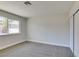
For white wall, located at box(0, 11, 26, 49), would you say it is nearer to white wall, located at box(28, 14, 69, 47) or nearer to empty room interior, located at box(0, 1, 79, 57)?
empty room interior, located at box(0, 1, 79, 57)

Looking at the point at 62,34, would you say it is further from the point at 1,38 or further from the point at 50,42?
the point at 1,38

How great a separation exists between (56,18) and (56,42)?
1.66 m

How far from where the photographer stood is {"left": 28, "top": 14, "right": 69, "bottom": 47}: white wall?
519 cm

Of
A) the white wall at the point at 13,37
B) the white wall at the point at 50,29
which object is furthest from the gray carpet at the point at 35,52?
the white wall at the point at 50,29

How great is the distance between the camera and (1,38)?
4.17 metres

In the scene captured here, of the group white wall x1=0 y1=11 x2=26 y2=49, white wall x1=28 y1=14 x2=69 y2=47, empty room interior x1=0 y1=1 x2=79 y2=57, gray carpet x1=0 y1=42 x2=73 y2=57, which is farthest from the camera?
white wall x1=28 y1=14 x2=69 y2=47

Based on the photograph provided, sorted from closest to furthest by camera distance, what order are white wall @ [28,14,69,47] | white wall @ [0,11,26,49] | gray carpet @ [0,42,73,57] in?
gray carpet @ [0,42,73,57] → white wall @ [0,11,26,49] → white wall @ [28,14,69,47]

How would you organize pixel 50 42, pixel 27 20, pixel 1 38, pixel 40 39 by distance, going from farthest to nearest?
pixel 27 20, pixel 40 39, pixel 50 42, pixel 1 38

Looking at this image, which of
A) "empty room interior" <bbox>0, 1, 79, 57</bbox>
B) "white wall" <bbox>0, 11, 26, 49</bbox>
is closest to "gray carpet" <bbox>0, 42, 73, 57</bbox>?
"empty room interior" <bbox>0, 1, 79, 57</bbox>

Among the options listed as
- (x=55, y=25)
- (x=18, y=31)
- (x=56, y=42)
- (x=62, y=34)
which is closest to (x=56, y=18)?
(x=55, y=25)

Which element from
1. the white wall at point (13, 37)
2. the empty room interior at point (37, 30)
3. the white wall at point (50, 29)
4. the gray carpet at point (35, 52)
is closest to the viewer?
the gray carpet at point (35, 52)

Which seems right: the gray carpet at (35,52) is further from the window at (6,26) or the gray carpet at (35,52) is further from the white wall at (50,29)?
the white wall at (50,29)

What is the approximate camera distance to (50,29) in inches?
223

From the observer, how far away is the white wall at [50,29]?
204 inches
